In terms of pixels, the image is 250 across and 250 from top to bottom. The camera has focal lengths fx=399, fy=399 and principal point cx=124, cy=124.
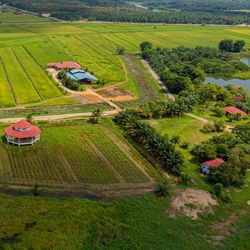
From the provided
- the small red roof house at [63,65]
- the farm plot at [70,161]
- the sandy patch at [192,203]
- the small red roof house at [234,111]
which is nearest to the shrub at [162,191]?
the sandy patch at [192,203]

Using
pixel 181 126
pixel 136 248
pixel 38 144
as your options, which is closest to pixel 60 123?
pixel 38 144

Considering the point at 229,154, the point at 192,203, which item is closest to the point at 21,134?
the point at 192,203

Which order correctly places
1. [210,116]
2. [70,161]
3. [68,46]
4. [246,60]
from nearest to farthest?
[70,161] → [210,116] → [68,46] → [246,60]

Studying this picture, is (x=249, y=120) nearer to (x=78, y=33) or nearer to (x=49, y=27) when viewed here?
(x=78, y=33)

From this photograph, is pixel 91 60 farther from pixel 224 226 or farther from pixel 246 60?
pixel 224 226

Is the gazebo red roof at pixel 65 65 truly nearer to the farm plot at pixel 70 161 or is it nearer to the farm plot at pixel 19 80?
the farm plot at pixel 19 80

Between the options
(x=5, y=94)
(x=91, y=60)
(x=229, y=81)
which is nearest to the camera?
(x=5, y=94)

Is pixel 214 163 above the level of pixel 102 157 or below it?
above

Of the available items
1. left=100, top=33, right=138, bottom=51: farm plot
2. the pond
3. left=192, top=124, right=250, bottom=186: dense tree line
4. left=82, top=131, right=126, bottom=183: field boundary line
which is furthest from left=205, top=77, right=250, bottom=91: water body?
left=82, top=131, right=126, bottom=183: field boundary line
